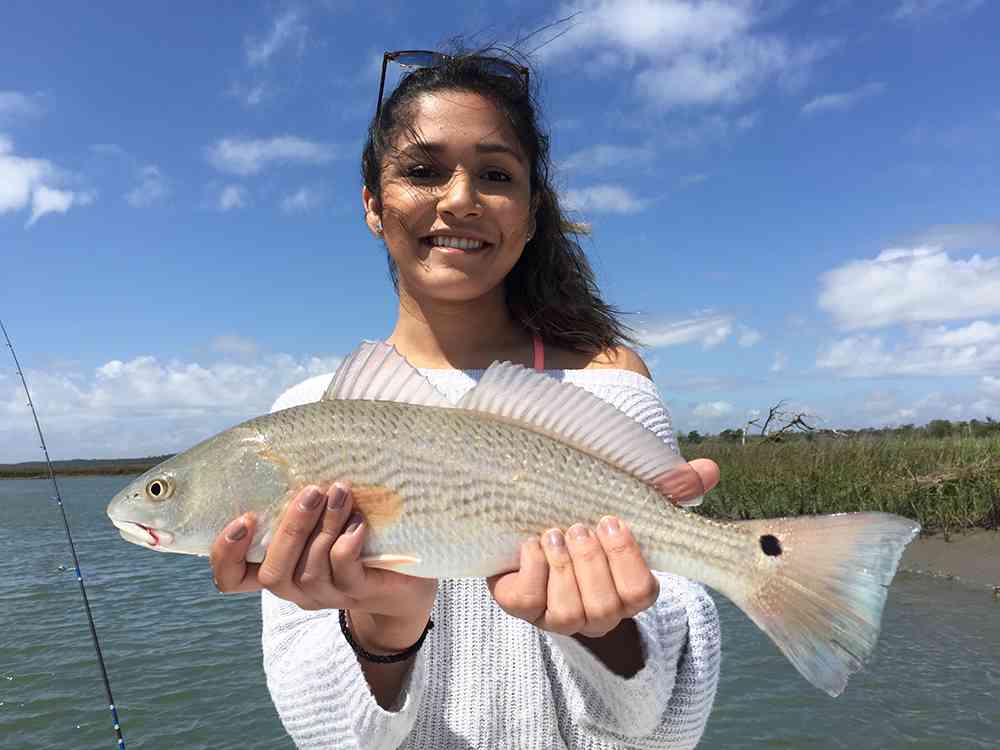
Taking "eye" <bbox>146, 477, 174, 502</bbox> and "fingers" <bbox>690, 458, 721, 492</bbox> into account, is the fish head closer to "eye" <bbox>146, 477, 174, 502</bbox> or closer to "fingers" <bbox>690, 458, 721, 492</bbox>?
"eye" <bbox>146, 477, 174, 502</bbox>

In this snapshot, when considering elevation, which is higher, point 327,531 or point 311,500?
point 311,500

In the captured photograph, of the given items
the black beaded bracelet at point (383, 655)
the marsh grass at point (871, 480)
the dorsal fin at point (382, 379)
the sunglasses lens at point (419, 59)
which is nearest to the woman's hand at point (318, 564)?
the black beaded bracelet at point (383, 655)

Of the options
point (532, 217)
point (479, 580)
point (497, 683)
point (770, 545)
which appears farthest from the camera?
point (532, 217)

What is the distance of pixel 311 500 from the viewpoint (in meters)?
2.32

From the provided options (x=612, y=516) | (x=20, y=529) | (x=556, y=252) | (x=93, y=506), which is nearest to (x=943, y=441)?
(x=556, y=252)

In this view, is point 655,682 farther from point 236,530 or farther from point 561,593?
point 236,530

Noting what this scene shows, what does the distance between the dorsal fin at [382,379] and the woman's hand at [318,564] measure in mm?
456

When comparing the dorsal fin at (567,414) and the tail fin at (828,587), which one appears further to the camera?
the dorsal fin at (567,414)

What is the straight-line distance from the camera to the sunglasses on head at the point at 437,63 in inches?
150

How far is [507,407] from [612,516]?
0.53m

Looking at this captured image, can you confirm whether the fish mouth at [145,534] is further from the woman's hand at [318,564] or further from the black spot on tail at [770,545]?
the black spot on tail at [770,545]

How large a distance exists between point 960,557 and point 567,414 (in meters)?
17.2

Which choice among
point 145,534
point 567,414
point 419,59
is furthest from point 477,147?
point 145,534

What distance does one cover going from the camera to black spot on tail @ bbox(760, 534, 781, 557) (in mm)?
2328
